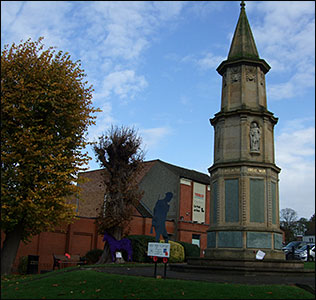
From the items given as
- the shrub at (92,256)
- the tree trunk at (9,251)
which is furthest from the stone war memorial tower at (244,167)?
the shrub at (92,256)

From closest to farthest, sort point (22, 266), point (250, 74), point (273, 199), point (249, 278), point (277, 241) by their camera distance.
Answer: point (249, 278) < point (277, 241) < point (273, 199) < point (250, 74) < point (22, 266)

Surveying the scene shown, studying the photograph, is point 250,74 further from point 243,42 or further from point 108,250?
point 108,250

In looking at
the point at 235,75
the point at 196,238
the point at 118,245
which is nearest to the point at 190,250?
the point at 118,245

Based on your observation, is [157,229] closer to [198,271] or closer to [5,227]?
[198,271]

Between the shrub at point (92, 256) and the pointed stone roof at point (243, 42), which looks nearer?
the pointed stone roof at point (243, 42)

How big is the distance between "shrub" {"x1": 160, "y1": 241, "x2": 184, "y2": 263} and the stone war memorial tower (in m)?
9.53

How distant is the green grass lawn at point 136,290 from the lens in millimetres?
9594

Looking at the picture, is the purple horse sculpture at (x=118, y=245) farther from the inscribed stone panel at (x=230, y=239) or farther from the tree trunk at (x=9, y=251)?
the inscribed stone panel at (x=230, y=239)

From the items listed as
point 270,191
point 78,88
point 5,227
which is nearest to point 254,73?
point 270,191

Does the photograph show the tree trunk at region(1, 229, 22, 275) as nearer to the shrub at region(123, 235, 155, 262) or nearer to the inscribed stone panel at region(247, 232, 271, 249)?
the shrub at region(123, 235, 155, 262)

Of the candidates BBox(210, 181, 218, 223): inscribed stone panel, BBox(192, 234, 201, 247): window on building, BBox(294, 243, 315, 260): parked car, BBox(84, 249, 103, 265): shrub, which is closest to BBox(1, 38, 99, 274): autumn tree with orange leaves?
BBox(210, 181, 218, 223): inscribed stone panel

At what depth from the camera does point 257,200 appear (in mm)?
17141

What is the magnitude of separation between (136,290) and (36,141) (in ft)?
30.8

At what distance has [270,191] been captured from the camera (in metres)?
17.3
